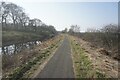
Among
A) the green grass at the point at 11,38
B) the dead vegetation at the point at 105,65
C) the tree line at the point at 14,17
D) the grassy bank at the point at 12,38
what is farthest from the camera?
the tree line at the point at 14,17

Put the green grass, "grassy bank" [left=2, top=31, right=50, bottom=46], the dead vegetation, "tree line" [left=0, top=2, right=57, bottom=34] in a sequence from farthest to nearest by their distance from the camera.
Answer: "tree line" [left=0, top=2, right=57, bottom=34]
the green grass
"grassy bank" [left=2, top=31, right=50, bottom=46]
the dead vegetation

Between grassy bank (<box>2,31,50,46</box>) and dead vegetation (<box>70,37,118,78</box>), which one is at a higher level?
grassy bank (<box>2,31,50,46</box>)

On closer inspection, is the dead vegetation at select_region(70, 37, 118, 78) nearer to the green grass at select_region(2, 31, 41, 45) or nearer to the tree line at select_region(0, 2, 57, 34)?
the green grass at select_region(2, 31, 41, 45)

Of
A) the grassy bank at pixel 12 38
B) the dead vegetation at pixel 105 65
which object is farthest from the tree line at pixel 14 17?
the dead vegetation at pixel 105 65

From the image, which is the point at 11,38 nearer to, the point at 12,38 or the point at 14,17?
the point at 12,38

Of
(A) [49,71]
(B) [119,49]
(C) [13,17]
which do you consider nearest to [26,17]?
(C) [13,17]

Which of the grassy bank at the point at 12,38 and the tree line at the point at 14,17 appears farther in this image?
the tree line at the point at 14,17

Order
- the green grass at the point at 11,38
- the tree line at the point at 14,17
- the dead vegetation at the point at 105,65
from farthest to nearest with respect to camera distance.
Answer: the tree line at the point at 14,17 → the green grass at the point at 11,38 → the dead vegetation at the point at 105,65

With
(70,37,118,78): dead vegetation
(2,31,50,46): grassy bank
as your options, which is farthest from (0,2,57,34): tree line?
(70,37,118,78): dead vegetation

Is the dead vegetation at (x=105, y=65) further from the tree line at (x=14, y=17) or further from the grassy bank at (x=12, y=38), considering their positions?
the tree line at (x=14, y=17)

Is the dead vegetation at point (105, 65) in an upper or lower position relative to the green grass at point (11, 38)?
Answer: lower

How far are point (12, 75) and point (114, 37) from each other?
27144 mm

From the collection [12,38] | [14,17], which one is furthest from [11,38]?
[14,17]

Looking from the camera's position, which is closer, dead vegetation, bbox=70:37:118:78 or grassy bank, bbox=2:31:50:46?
dead vegetation, bbox=70:37:118:78
